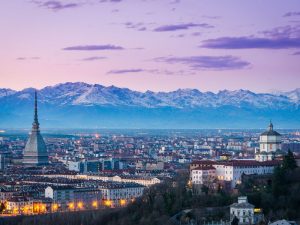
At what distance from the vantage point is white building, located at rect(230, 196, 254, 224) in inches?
1731

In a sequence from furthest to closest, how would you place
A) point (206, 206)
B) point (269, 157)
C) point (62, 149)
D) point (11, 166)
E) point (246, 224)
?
point (62, 149), point (11, 166), point (269, 157), point (206, 206), point (246, 224)

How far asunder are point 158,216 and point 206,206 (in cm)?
232

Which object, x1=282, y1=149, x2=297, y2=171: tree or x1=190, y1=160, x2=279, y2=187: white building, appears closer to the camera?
x1=282, y1=149, x2=297, y2=171: tree

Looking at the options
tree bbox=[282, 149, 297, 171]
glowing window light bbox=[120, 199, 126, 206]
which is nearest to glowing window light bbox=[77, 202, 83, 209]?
glowing window light bbox=[120, 199, 126, 206]

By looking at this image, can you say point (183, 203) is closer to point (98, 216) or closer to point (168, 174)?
point (98, 216)

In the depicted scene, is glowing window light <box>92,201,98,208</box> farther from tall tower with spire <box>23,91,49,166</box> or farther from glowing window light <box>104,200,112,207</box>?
tall tower with spire <box>23,91,49,166</box>

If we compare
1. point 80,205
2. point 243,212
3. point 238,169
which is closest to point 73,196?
point 80,205

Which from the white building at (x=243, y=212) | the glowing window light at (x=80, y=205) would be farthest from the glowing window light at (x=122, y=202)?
the white building at (x=243, y=212)

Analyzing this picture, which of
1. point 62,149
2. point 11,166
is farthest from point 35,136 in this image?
point 62,149

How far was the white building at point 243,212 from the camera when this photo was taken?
144 feet

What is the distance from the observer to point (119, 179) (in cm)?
7744

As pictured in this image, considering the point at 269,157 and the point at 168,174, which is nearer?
the point at 269,157

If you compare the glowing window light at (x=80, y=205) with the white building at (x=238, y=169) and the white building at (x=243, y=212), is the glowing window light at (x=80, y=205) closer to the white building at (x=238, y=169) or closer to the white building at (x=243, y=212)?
the white building at (x=238, y=169)

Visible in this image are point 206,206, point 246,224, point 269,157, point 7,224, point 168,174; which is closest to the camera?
point 246,224
